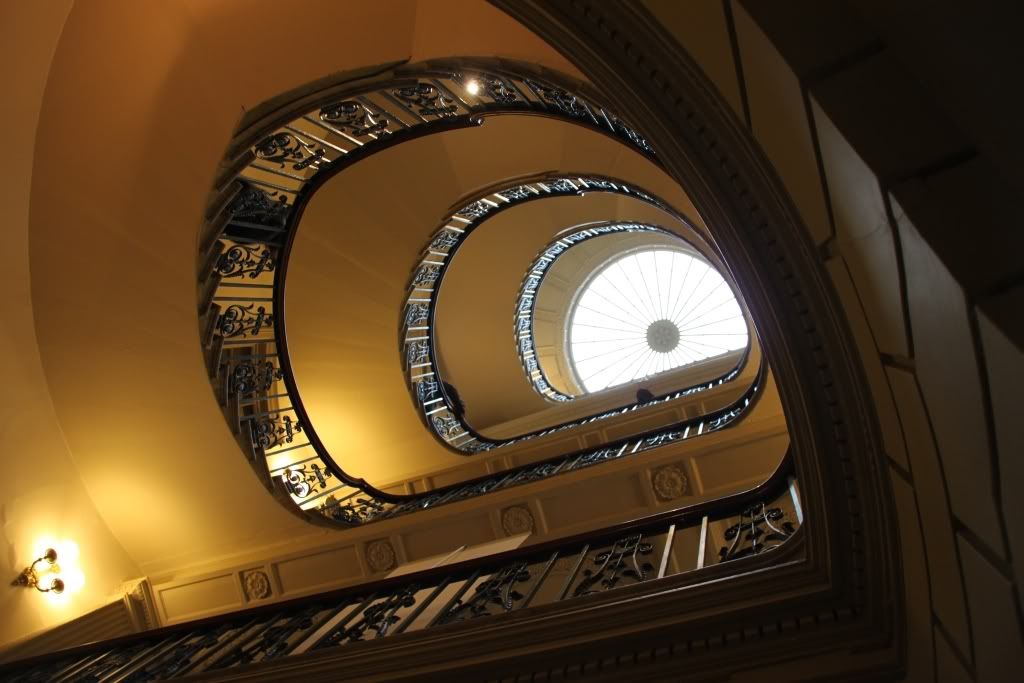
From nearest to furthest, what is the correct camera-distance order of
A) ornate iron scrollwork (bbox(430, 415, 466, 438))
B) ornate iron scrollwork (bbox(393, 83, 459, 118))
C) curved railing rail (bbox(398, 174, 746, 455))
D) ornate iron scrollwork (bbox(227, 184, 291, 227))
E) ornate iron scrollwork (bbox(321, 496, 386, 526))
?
ornate iron scrollwork (bbox(393, 83, 459, 118))
ornate iron scrollwork (bbox(227, 184, 291, 227))
ornate iron scrollwork (bbox(321, 496, 386, 526))
curved railing rail (bbox(398, 174, 746, 455))
ornate iron scrollwork (bbox(430, 415, 466, 438))

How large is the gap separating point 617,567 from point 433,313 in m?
7.00

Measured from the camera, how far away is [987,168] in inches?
44.4

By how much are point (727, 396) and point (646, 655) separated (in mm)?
5944

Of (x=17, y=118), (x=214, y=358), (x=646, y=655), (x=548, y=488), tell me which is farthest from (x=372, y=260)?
(x=646, y=655)

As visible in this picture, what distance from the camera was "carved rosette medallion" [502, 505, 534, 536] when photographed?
7395mm

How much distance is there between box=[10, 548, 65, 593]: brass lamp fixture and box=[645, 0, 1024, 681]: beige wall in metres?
7.69

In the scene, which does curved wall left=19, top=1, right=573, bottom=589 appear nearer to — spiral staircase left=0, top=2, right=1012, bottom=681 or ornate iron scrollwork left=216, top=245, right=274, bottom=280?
spiral staircase left=0, top=2, right=1012, bottom=681

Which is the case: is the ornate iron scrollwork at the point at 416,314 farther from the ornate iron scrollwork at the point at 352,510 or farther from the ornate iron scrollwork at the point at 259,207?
the ornate iron scrollwork at the point at 259,207

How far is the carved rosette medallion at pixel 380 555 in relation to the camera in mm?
7848

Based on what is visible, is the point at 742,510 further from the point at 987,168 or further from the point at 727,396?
the point at 727,396

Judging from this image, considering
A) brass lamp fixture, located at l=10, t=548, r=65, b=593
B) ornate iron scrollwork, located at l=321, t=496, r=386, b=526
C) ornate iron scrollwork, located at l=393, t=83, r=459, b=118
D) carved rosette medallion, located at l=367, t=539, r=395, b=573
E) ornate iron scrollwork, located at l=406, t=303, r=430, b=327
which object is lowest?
carved rosette medallion, located at l=367, t=539, r=395, b=573

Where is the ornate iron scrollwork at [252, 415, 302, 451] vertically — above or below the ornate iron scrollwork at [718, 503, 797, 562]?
above

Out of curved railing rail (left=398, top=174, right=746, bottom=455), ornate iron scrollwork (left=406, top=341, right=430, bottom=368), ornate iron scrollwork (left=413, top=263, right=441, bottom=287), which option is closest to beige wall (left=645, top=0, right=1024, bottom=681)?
curved railing rail (left=398, top=174, right=746, bottom=455)

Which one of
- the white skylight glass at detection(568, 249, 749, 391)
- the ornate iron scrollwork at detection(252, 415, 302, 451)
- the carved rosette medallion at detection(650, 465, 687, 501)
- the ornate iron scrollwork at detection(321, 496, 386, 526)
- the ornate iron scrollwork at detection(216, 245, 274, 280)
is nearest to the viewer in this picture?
the ornate iron scrollwork at detection(216, 245, 274, 280)
